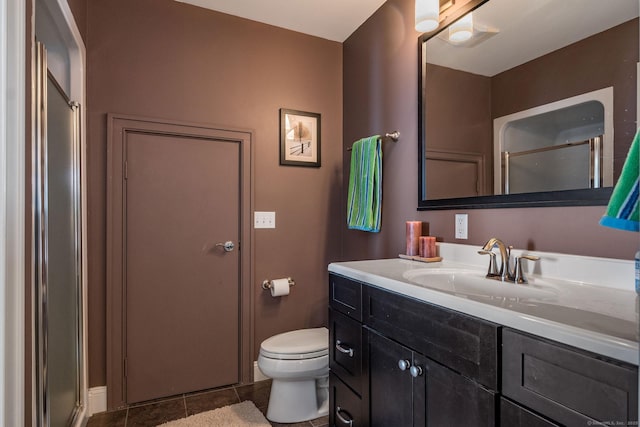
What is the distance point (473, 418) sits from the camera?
885mm

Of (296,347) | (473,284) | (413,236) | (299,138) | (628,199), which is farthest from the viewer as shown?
(299,138)

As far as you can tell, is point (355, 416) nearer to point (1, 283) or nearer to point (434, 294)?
point (434, 294)

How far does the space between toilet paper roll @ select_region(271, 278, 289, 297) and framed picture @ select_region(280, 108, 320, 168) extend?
854 mm


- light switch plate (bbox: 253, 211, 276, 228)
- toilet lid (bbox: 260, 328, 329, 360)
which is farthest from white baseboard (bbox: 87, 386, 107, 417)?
light switch plate (bbox: 253, 211, 276, 228)

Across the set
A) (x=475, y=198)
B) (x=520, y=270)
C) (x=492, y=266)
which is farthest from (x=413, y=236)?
(x=520, y=270)

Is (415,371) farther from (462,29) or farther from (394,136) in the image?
(462,29)

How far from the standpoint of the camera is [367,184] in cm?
218

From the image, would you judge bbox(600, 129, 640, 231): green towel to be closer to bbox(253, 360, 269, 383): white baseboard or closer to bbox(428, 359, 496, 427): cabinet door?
bbox(428, 359, 496, 427): cabinet door

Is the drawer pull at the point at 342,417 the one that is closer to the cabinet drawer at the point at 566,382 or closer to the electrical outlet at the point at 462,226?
the cabinet drawer at the point at 566,382

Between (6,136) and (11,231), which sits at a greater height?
(6,136)

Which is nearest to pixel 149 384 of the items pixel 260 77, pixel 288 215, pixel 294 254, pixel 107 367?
pixel 107 367

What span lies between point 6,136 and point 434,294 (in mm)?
1272

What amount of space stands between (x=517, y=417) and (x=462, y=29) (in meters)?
1.65

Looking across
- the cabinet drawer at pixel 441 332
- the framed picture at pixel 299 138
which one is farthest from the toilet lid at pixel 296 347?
the framed picture at pixel 299 138
